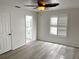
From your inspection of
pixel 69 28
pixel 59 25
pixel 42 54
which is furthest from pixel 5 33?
pixel 69 28

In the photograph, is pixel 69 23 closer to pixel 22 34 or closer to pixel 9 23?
pixel 22 34

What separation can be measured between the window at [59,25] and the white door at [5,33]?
3017 millimetres

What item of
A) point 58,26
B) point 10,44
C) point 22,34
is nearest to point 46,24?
point 58,26

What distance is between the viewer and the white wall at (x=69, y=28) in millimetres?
4738

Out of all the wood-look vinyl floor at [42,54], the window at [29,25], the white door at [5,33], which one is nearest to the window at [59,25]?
the wood-look vinyl floor at [42,54]

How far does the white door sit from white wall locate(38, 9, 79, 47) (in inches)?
109

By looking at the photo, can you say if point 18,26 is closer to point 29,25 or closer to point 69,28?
point 29,25

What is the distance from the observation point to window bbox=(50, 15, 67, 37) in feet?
16.9

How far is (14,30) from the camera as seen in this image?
4.34 metres

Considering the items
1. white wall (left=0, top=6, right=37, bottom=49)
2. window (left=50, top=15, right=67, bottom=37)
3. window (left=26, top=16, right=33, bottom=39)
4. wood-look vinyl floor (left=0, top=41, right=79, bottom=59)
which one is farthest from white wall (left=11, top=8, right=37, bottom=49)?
window (left=50, top=15, right=67, bottom=37)

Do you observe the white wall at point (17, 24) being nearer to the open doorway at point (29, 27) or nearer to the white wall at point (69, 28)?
the open doorway at point (29, 27)

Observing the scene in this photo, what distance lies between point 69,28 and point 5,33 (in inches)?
148

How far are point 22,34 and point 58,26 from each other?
8.21 ft

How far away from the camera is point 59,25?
5.38 m
